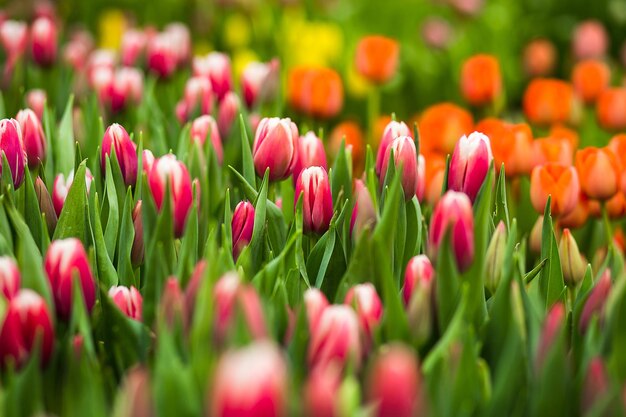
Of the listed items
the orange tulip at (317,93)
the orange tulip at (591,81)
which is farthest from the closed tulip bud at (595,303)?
the orange tulip at (591,81)

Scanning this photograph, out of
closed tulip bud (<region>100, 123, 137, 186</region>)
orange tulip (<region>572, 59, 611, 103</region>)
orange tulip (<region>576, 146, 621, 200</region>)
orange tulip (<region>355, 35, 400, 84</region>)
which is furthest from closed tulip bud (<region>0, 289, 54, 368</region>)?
orange tulip (<region>572, 59, 611, 103</region>)

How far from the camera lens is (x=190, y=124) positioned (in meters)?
2.38

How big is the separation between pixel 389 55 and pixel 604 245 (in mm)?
1579

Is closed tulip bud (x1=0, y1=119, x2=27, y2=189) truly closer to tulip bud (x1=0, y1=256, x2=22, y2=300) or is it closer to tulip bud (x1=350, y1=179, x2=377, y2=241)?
tulip bud (x1=0, y1=256, x2=22, y2=300)

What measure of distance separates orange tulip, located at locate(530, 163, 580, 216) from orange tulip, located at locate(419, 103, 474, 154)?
934 mm

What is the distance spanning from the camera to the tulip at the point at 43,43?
10.3 ft

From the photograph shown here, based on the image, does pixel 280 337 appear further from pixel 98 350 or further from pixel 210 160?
pixel 210 160

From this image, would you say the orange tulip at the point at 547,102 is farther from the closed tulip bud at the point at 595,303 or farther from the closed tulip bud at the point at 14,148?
the closed tulip bud at the point at 14,148

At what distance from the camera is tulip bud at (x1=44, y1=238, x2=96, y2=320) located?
4.83 feet

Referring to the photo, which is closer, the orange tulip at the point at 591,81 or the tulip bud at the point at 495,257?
the tulip bud at the point at 495,257

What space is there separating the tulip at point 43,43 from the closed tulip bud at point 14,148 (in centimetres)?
137

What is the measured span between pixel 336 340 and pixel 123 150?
84 centimetres

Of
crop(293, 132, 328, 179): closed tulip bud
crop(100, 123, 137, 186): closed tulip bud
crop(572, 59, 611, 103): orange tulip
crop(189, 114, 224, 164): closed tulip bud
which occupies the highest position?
crop(572, 59, 611, 103): orange tulip

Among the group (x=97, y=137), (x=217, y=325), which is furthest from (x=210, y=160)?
(x=217, y=325)
